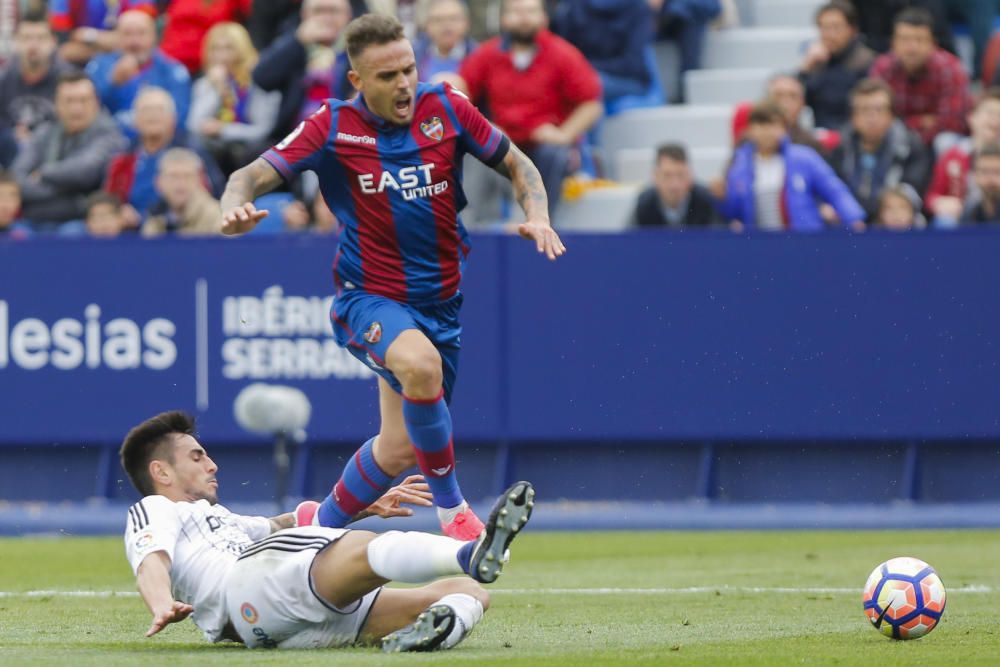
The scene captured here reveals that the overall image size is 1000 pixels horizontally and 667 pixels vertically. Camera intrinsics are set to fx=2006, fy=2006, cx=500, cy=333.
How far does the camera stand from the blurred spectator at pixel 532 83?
15852 mm

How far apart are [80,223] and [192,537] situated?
9.33 meters

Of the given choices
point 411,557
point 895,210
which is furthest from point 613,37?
point 411,557

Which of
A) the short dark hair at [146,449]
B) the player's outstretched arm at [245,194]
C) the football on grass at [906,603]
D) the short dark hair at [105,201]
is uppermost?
the player's outstretched arm at [245,194]

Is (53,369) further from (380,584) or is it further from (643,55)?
(380,584)

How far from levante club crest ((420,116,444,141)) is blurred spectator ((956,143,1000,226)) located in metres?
6.78

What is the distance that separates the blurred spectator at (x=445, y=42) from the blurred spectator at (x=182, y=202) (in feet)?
6.93

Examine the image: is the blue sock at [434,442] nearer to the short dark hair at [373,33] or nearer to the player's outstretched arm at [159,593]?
the short dark hair at [373,33]

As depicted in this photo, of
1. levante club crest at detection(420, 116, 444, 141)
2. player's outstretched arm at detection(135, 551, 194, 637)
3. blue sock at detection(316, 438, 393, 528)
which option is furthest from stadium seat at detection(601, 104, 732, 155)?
player's outstretched arm at detection(135, 551, 194, 637)

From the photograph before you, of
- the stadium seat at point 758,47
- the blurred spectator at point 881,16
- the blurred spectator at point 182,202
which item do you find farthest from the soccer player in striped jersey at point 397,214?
the stadium seat at point 758,47

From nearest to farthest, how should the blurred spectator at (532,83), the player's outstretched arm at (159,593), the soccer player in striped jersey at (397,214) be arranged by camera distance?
the player's outstretched arm at (159,593) < the soccer player in striped jersey at (397,214) < the blurred spectator at (532,83)

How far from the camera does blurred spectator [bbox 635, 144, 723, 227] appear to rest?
15016 millimetres

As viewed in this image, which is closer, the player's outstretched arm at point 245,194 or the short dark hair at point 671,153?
the player's outstretched arm at point 245,194

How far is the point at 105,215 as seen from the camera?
15.5 meters

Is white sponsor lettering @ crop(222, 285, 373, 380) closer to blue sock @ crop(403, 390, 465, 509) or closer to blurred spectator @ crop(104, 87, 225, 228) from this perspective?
blurred spectator @ crop(104, 87, 225, 228)
